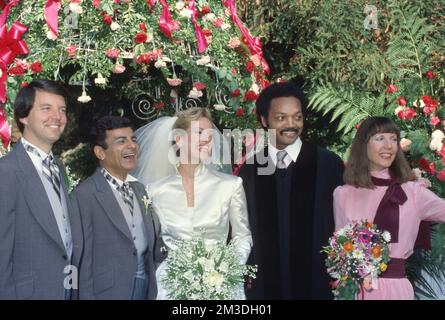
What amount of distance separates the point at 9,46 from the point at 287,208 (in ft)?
8.09

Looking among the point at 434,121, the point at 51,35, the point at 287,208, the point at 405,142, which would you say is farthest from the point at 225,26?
the point at 434,121

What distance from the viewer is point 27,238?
5.03 m

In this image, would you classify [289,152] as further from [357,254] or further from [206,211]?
[357,254]

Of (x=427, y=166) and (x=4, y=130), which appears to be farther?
(x=427, y=166)

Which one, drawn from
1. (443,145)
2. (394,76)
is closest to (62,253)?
(443,145)

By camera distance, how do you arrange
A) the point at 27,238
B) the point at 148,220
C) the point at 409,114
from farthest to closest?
the point at 409,114 < the point at 148,220 < the point at 27,238

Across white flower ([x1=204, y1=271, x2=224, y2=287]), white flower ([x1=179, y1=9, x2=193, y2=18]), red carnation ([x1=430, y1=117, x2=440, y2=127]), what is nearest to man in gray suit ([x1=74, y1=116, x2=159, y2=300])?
white flower ([x1=204, y1=271, x2=224, y2=287])

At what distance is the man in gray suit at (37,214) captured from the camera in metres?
4.97

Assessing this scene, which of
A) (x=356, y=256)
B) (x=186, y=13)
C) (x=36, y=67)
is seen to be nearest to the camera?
(x=356, y=256)

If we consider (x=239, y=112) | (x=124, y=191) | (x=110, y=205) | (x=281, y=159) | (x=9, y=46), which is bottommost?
(x=110, y=205)

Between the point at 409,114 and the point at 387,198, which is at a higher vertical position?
the point at 409,114

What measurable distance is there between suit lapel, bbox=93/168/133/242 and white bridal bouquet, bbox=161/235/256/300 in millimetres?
388

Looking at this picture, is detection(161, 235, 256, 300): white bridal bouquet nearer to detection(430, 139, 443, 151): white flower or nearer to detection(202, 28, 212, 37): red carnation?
detection(202, 28, 212, 37): red carnation
